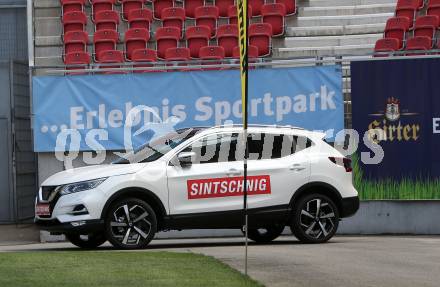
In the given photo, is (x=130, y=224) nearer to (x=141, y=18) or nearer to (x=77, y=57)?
(x=77, y=57)

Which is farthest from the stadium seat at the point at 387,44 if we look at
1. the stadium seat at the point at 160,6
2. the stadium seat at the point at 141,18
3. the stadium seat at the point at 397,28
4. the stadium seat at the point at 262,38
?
the stadium seat at the point at 141,18

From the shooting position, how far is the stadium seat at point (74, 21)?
2653 centimetres

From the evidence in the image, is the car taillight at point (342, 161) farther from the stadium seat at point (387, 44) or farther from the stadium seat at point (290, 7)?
the stadium seat at point (290, 7)

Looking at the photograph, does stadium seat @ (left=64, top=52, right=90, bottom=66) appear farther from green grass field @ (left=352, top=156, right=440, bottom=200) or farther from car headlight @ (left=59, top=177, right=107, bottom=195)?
car headlight @ (left=59, top=177, right=107, bottom=195)

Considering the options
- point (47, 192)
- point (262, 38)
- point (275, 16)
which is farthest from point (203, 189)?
point (275, 16)

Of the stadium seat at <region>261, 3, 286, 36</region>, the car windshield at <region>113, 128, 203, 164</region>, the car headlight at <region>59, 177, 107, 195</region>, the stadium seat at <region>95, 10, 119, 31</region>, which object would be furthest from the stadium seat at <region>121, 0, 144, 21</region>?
the car headlight at <region>59, 177, 107, 195</region>

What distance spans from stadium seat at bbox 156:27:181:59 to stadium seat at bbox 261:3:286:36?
209 centimetres

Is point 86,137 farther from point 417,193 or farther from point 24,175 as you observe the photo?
point 417,193

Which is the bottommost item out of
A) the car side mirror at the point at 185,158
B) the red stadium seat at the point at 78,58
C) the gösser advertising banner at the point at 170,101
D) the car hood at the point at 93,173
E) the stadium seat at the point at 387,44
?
the car hood at the point at 93,173

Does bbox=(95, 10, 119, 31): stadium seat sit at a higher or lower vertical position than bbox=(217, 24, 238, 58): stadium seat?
higher

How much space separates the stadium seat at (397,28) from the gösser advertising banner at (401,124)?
13.0 ft

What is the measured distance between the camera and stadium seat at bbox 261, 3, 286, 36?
25.8 meters

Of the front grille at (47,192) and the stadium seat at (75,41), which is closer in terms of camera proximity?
the front grille at (47,192)

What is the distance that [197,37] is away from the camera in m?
25.3
